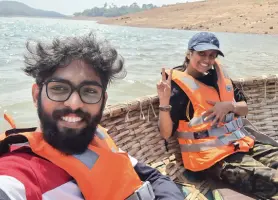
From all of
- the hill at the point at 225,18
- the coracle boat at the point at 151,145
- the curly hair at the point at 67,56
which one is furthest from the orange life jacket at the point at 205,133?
the hill at the point at 225,18

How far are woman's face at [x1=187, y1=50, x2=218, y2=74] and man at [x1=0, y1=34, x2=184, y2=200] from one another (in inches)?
46.3

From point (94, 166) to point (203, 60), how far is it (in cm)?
144

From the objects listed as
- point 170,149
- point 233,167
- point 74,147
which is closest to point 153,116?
point 170,149

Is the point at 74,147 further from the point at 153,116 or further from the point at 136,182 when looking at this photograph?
the point at 153,116

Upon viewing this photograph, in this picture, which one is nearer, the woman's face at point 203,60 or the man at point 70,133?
the man at point 70,133

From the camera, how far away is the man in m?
1.22

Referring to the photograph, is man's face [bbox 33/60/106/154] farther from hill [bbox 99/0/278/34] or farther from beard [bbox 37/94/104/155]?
hill [bbox 99/0/278/34]

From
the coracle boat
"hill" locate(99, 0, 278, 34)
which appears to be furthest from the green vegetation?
the coracle boat

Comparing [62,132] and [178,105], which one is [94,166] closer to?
[62,132]

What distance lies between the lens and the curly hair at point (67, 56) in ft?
4.39

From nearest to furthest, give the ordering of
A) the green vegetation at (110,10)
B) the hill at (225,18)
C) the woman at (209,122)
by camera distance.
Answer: the woman at (209,122) < the hill at (225,18) < the green vegetation at (110,10)

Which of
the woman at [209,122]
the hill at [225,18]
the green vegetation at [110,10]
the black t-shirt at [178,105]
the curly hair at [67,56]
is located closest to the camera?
the curly hair at [67,56]

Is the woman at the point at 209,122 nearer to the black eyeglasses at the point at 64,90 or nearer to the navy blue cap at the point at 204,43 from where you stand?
the navy blue cap at the point at 204,43

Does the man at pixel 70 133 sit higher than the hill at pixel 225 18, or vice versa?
the man at pixel 70 133
